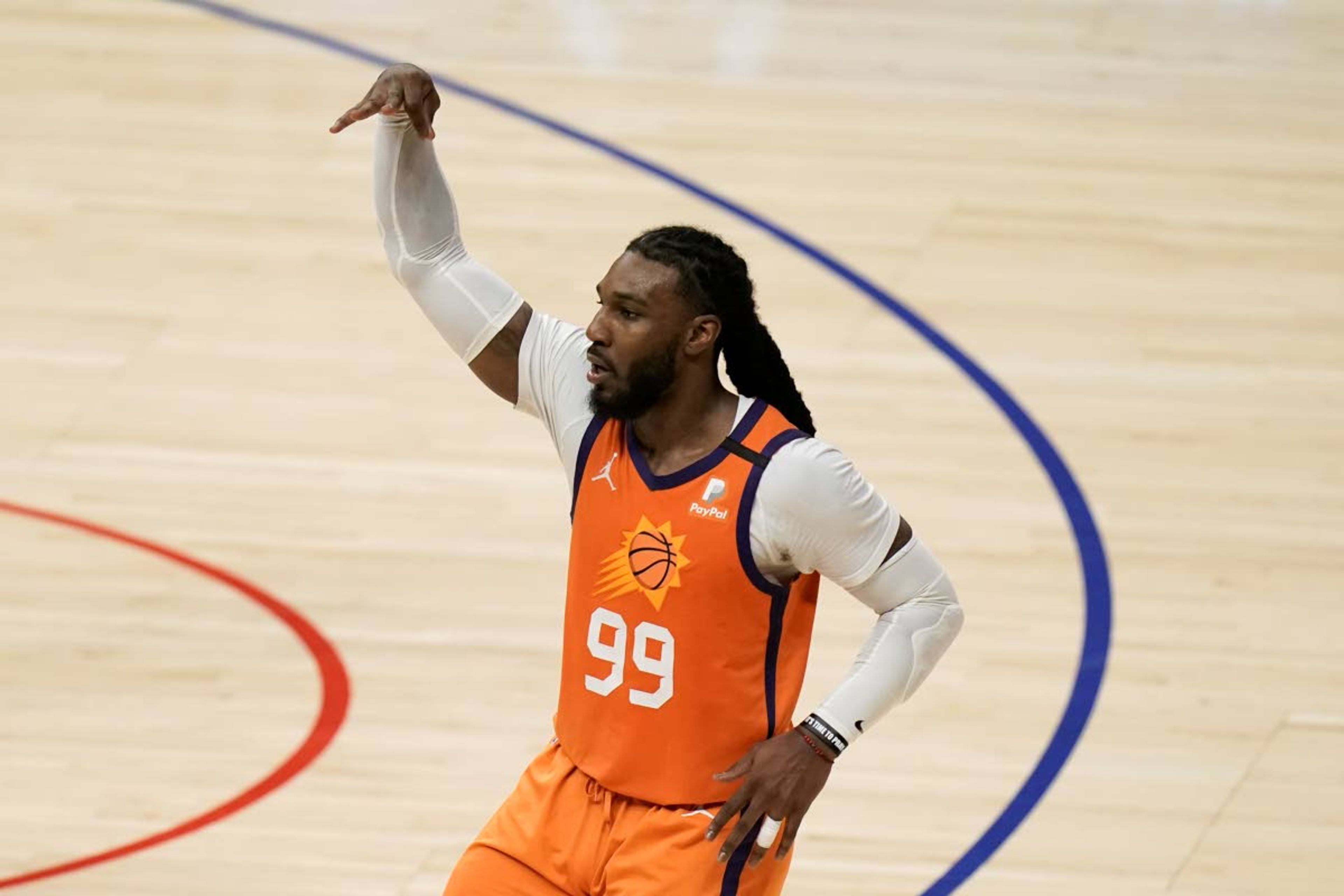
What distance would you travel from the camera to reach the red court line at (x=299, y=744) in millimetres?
6227

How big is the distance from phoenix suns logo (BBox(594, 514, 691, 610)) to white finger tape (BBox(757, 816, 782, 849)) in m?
0.44

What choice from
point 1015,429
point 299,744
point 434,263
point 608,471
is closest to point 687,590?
point 608,471

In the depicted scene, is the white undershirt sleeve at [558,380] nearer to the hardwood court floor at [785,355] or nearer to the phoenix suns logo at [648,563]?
the phoenix suns logo at [648,563]

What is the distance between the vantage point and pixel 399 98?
441 cm

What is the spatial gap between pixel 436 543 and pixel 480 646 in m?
0.66

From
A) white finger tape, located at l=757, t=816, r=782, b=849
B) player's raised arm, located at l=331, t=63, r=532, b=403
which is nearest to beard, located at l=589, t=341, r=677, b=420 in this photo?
player's raised arm, located at l=331, t=63, r=532, b=403

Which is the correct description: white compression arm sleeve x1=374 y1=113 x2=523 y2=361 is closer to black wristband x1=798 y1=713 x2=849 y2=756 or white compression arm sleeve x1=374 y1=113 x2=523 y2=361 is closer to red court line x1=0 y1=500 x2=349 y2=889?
black wristband x1=798 y1=713 x2=849 y2=756

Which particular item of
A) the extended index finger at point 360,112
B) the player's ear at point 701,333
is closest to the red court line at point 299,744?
the extended index finger at point 360,112

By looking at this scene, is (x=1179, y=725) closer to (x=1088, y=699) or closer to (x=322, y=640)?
(x=1088, y=699)

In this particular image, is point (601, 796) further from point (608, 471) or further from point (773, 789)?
point (608, 471)

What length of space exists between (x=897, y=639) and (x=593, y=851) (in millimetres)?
721

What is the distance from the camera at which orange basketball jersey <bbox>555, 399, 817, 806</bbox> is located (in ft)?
13.7

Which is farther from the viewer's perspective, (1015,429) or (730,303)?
(1015,429)

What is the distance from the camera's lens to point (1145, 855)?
21.1ft
